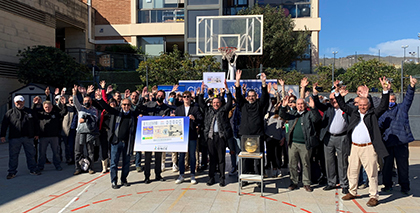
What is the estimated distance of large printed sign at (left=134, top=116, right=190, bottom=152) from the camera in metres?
7.58

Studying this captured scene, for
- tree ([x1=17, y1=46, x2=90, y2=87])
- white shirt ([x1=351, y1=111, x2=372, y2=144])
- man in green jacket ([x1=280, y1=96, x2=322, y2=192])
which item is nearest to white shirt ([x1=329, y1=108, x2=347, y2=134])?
man in green jacket ([x1=280, y1=96, x2=322, y2=192])

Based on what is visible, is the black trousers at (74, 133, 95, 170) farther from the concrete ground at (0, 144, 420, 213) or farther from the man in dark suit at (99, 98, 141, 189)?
the man in dark suit at (99, 98, 141, 189)

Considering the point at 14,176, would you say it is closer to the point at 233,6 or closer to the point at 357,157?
the point at 357,157

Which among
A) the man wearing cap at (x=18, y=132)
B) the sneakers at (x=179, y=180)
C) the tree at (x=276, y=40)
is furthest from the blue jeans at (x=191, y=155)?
the tree at (x=276, y=40)

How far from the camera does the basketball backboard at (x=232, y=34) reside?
1745 centimetres

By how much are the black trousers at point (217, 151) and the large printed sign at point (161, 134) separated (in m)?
0.61

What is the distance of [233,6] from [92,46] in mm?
14682

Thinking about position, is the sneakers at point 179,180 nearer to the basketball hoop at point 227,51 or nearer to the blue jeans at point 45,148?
the blue jeans at point 45,148

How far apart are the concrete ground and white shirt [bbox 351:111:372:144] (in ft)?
3.96

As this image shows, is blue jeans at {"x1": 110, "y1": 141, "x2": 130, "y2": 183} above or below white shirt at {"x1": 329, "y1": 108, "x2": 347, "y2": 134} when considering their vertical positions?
below

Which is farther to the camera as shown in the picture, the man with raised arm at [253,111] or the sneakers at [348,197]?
the man with raised arm at [253,111]

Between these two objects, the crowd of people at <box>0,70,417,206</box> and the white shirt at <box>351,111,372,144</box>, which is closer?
the white shirt at <box>351,111,372,144</box>

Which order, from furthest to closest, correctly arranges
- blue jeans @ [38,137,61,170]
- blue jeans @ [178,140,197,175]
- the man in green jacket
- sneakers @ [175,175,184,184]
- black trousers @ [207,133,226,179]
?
blue jeans @ [38,137,61,170], blue jeans @ [178,140,197,175], sneakers @ [175,175,184,184], black trousers @ [207,133,226,179], the man in green jacket

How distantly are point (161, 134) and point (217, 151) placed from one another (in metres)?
1.37
